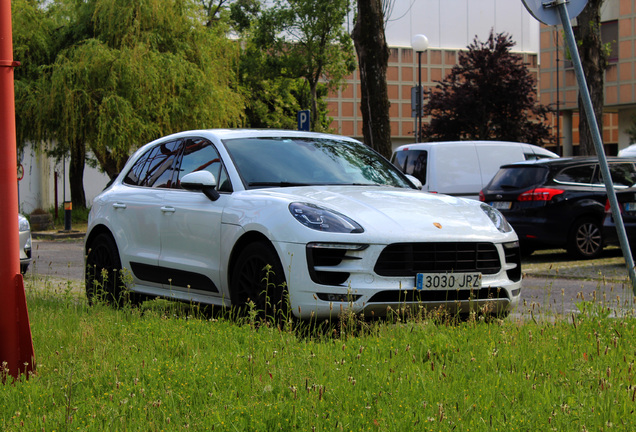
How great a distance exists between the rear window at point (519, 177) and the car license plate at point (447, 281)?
28.9ft

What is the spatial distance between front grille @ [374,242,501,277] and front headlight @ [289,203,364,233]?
28cm

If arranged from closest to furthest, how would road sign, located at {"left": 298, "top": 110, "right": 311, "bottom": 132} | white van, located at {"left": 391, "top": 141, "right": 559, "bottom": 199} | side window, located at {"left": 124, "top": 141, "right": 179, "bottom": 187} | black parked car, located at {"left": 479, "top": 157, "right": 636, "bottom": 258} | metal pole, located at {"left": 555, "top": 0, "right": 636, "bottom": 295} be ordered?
metal pole, located at {"left": 555, "top": 0, "right": 636, "bottom": 295} < side window, located at {"left": 124, "top": 141, "right": 179, "bottom": 187} < black parked car, located at {"left": 479, "top": 157, "right": 636, "bottom": 258} < white van, located at {"left": 391, "top": 141, "right": 559, "bottom": 199} < road sign, located at {"left": 298, "top": 110, "right": 311, "bottom": 132}

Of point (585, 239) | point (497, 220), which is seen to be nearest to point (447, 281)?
point (497, 220)

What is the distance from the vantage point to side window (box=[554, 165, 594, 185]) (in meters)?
14.6

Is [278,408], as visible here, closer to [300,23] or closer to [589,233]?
[589,233]

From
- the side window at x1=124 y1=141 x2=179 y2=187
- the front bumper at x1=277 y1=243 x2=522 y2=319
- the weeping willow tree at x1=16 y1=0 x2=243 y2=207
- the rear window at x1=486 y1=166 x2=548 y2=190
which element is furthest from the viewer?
the weeping willow tree at x1=16 y1=0 x2=243 y2=207

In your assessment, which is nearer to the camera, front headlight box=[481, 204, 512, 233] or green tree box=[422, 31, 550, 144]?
front headlight box=[481, 204, 512, 233]

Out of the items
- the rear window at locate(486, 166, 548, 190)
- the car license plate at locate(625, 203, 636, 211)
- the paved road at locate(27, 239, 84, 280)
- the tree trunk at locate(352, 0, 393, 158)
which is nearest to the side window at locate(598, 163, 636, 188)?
the rear window at locate(486, 166, 548, 190)

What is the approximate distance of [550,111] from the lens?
41500mm

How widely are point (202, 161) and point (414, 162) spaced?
10634 millimetres

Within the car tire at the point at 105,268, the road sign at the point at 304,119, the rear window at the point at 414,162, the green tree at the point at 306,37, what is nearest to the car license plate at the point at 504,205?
the rear window at the point at 414,162

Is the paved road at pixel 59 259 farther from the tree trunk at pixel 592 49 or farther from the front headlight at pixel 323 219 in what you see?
the tree trunk at pixel 592 49

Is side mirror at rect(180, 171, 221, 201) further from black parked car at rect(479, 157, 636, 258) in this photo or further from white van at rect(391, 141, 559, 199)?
white van at rect(391, 141, 559, 199)

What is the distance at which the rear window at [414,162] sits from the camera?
17.5 metres
